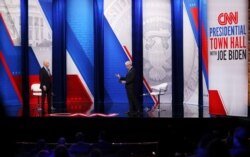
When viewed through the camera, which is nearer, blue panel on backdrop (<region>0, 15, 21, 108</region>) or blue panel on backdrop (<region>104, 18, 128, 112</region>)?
blue panel on backdrop (<region>0, 15, 21, 108</region>)

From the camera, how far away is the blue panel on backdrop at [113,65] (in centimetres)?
1434

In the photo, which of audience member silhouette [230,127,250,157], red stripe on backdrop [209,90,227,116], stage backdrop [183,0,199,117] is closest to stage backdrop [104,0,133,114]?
stage backdrop [183,0,199,117]

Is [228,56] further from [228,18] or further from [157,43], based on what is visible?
[157,43]

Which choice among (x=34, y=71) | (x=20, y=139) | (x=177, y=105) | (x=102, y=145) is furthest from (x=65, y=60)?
(x=102, y=145)

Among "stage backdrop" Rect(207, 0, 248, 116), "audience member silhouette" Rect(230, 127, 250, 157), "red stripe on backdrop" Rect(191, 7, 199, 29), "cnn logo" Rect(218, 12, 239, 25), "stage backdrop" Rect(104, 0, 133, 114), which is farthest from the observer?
"stage backdrop" Rect(104, 0, 133, 114)

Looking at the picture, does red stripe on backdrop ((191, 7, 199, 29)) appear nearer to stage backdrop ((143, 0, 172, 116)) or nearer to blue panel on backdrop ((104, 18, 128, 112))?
stage backdrop ((143, 0, 172, 116))

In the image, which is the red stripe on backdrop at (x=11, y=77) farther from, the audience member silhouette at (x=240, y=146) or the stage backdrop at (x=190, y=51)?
the audience member silhouette at (x=240, y=146)

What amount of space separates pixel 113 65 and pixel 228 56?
5389 mm

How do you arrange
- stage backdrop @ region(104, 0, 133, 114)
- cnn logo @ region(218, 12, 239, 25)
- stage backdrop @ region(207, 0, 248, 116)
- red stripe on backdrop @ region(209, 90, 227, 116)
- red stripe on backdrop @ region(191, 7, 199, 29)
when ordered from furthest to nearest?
stage backdrop @ region(104, 0, 133, 114)
red stripe on backdrop @ region(191, 7, 199, 29)
red stripe on backdrop @ region(209, 90, 227, 116)
cnn logo @ region(218, 12, 239, 25)
stage backdrop @ region(207, 0, 248, 116)

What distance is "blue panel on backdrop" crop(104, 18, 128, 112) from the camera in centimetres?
1434

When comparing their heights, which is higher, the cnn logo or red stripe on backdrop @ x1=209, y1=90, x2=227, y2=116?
the cnn logo

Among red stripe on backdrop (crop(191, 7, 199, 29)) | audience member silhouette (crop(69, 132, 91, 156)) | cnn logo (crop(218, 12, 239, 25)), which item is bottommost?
audience member silhouette (crop(69, 132, 91, 156))

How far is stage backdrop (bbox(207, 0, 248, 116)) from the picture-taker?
30.9ft

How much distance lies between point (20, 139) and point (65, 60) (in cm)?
540
